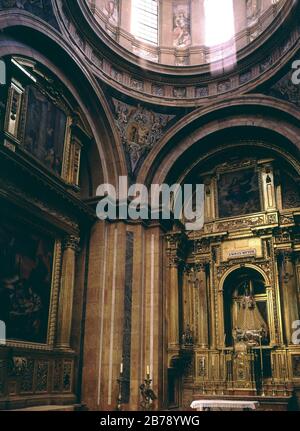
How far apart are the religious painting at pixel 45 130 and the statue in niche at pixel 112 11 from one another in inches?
200

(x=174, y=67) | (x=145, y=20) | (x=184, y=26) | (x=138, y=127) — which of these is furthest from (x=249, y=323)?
(x=145, y=20)

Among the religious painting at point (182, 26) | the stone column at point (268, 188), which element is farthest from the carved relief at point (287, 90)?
the religious painting at point (182, 26)

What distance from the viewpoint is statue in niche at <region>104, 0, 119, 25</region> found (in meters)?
17.6

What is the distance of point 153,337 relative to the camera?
15.4m

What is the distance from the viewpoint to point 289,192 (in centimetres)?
1670

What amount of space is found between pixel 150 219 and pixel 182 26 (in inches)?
329

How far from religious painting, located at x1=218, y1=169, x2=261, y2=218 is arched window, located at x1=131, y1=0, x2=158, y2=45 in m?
6.29

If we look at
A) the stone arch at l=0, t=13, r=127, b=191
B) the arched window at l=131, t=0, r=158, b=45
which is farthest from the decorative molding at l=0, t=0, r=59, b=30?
the arched window at l=131, t=0, r=158, b=45

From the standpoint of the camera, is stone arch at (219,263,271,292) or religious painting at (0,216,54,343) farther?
stone arch at (219,263,271,292)

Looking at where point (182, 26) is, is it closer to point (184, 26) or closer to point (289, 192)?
point (184, 26)

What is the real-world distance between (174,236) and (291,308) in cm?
464

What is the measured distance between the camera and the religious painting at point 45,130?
43.9ft

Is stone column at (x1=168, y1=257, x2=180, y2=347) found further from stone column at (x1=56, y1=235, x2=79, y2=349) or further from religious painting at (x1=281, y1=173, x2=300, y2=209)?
religious painting at (x1=281, y1=173, x2=300, y2=209)
